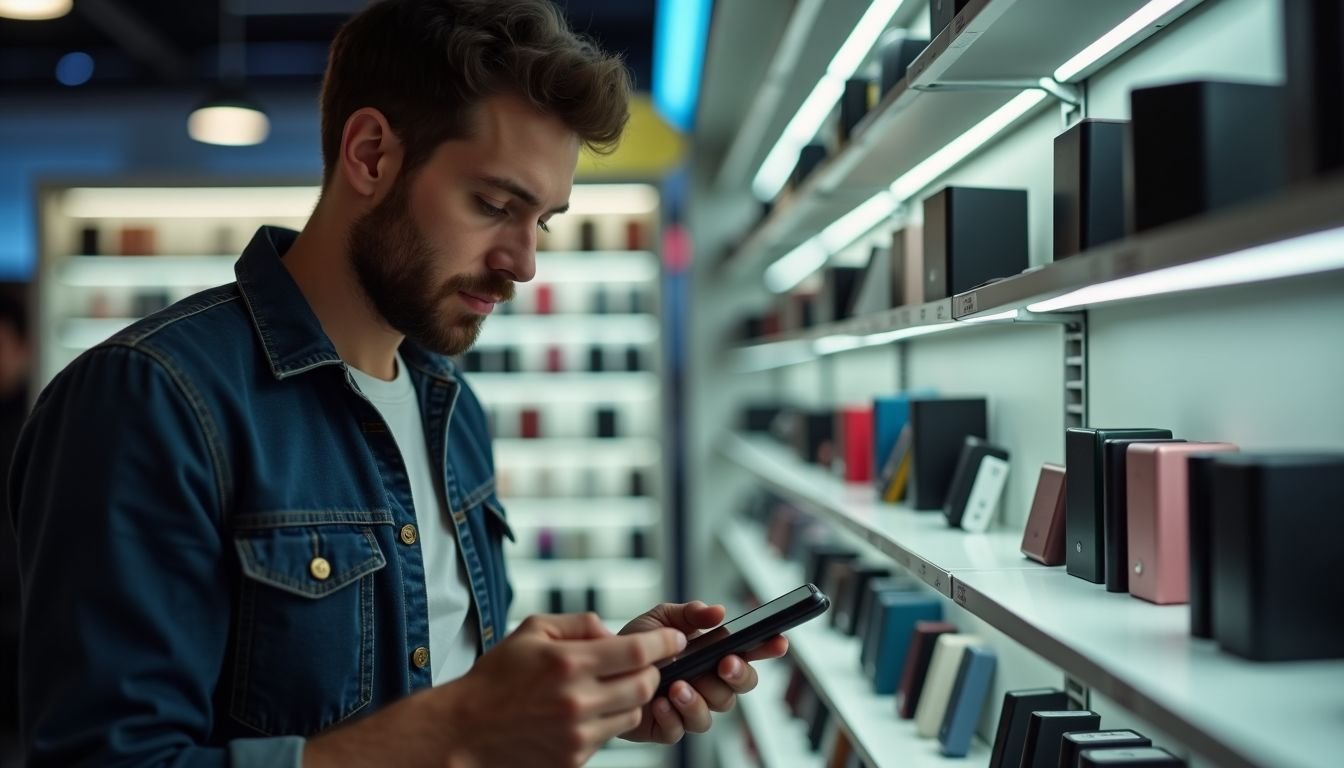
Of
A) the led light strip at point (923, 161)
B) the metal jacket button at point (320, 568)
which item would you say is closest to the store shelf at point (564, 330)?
the led light strip at point (923, 161)

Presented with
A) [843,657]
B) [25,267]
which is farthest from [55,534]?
[25,267]

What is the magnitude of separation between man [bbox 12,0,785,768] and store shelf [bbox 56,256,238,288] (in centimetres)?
426

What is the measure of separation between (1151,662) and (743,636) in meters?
0.56

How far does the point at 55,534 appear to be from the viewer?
3.95 feet

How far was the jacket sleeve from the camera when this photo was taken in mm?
1161

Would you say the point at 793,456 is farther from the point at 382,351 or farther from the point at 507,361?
the point at 382,351

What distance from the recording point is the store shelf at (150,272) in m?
5.61

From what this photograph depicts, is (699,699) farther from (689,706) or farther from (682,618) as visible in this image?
(682,618)

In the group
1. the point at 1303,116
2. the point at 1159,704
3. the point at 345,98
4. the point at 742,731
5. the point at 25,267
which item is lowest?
the point at 742,731

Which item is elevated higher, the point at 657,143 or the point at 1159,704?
the point at 657,143

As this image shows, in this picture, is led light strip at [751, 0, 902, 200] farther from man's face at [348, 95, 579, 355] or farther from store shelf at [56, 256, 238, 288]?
store shelf at [56, 256, 238, 288]

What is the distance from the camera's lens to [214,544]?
1.29 meters

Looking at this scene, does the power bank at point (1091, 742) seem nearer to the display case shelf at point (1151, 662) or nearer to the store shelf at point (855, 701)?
the display case shelf at point (1151, 662)

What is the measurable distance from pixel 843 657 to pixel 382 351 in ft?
5.31
